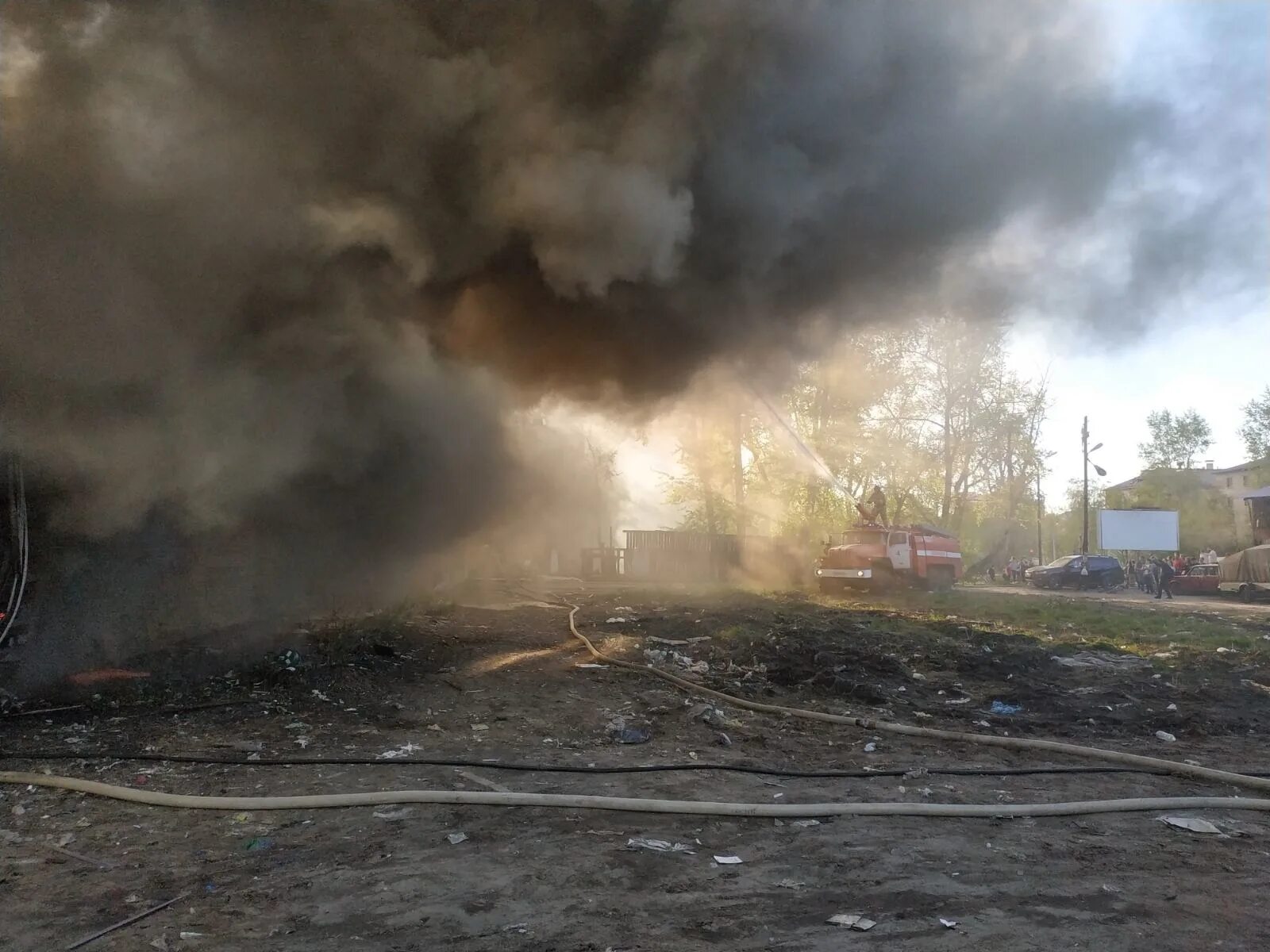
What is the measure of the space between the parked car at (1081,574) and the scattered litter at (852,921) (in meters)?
32.1

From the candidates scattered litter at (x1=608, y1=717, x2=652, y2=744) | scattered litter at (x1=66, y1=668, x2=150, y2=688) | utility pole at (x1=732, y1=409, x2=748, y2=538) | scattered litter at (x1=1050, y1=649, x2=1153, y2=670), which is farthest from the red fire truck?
scattered litter at (x1=66, y1=668, x2=150, y2=688)

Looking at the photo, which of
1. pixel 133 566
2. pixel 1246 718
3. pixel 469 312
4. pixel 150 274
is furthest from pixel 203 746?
pixel 1246 718

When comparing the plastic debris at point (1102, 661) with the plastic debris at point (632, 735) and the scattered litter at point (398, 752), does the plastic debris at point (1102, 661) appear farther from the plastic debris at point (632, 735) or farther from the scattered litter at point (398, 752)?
the scattered litter at point (398, 752)

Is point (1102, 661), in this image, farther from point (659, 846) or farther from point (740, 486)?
point (740, 486)

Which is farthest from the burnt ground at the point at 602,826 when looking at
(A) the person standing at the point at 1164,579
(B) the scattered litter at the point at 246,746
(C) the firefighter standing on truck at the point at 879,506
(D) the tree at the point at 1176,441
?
(D) the tree at the point at 1176,441

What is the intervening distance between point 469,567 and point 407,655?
8.14 metres

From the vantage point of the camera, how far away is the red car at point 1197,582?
2708 cm

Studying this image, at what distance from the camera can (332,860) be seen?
4105mm

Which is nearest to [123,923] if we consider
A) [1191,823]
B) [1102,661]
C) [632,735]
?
[632,735]

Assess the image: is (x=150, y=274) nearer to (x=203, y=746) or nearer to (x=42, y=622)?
(x=42, y=622)

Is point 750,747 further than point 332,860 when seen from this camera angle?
Yes

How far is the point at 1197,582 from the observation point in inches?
1081

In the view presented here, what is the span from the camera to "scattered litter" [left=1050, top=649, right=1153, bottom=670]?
997 centimetres

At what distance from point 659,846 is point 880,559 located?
1821 cm
